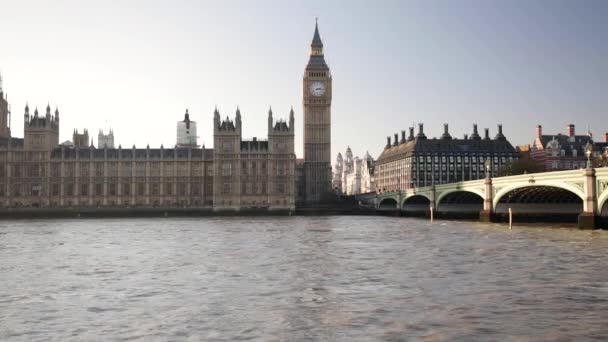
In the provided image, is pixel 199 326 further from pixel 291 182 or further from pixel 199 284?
pixel 291 182

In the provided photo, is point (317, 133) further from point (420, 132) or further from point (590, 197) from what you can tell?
point (590, 197)

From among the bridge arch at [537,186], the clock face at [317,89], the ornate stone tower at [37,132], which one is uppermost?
the clock face at [317,89]

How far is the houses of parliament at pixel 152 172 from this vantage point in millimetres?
130125

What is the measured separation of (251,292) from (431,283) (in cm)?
704

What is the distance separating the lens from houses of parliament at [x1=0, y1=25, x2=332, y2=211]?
130m

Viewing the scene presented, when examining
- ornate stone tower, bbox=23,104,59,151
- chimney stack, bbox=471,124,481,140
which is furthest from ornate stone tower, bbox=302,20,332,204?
ornate stone tower, bbox=23,104,59,151

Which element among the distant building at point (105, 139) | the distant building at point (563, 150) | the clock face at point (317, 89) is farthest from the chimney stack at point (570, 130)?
the distant building at point (105, 139)

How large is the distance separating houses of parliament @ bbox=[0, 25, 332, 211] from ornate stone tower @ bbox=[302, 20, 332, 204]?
11.5 m

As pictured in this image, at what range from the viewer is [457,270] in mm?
31234

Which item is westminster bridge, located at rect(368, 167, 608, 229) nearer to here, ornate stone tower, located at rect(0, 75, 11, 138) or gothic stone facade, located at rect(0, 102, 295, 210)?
gothic stone facade, located at rect(0, 102, 295, 210)

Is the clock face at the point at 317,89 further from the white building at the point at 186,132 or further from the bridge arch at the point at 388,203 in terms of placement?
the white building at the point at 186,132

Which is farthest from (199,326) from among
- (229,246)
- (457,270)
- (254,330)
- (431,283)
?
(229,246)

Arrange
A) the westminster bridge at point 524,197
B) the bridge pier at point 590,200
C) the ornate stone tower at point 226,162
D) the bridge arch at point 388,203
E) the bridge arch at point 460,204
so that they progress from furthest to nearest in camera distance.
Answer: the bridge arch at point 388,203
the ornate stone tower at point 226,162
the bridge arch at point 460,204
the westminster bridge at point 524,197
the bridge pier at point 590,200

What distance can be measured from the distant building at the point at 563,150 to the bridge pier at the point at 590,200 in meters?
84.0
